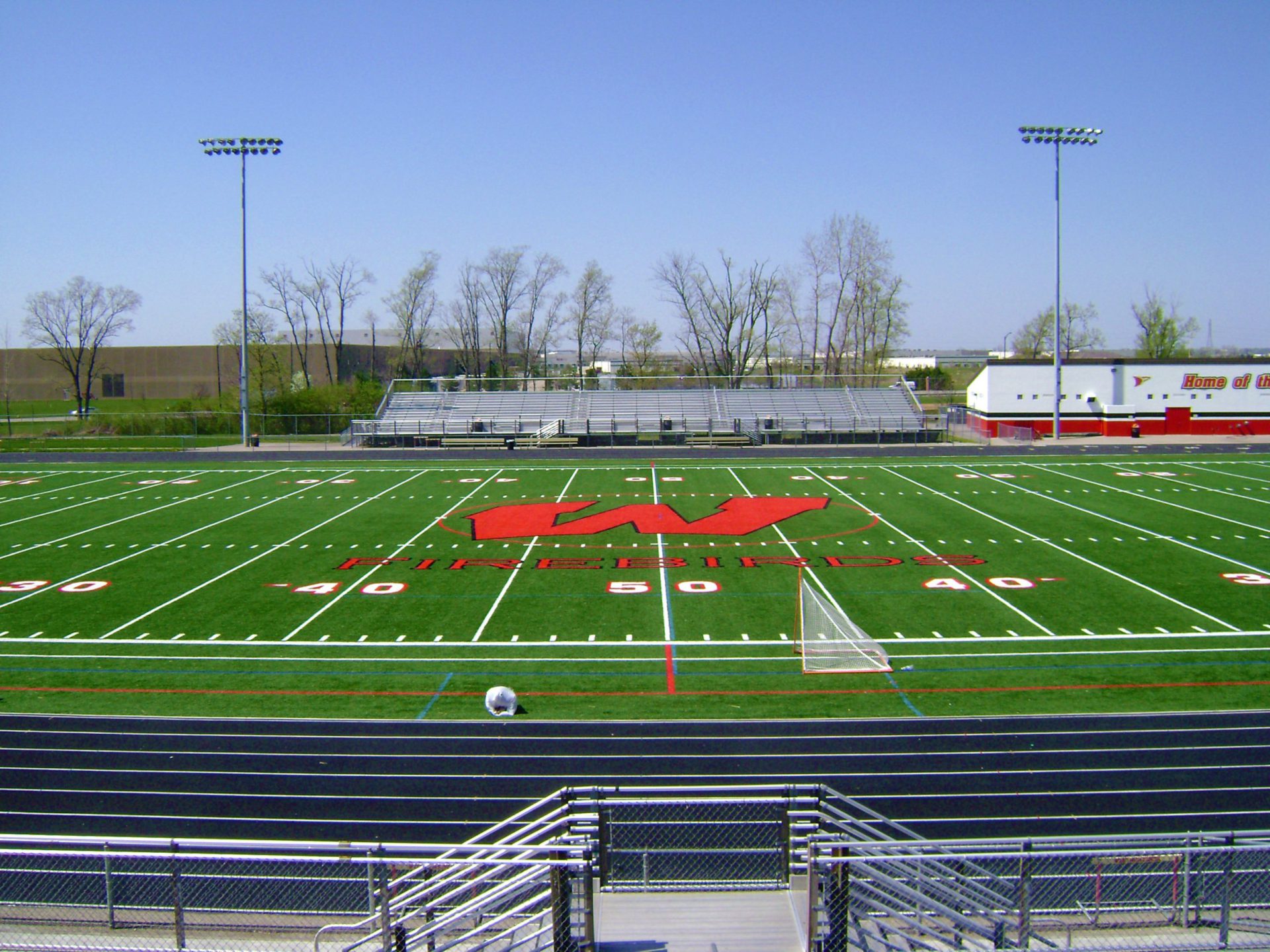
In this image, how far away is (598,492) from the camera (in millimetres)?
34219

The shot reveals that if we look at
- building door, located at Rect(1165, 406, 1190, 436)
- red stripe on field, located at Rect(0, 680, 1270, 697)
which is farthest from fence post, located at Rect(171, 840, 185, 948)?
building door, located at Rect(1165, 406, 1190, 436)

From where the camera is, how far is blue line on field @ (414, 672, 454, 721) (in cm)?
1476

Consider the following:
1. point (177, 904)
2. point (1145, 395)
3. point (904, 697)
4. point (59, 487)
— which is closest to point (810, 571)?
point (904, 697)

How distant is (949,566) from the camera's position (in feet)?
77.3

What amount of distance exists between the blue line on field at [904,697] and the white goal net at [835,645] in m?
0.38

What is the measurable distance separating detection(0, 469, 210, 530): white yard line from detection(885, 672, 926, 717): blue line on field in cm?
2628

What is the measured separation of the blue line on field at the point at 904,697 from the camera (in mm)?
14758

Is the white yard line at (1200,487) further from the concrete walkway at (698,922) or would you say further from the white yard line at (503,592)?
the concrete walkway at (698,922)

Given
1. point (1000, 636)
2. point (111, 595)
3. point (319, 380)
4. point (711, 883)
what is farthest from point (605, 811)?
point (319, 380)

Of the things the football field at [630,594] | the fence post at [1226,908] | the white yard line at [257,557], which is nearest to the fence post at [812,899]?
the fence post at [1226,908]

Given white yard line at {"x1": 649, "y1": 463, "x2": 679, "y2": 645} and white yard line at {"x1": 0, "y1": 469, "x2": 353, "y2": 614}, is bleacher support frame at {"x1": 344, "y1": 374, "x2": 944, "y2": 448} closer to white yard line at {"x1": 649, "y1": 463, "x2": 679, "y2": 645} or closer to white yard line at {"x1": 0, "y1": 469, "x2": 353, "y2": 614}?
white yard line at {"x1": 0, "y1": 469, "x2": 353, "y2": 614}

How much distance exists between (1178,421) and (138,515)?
167 feet

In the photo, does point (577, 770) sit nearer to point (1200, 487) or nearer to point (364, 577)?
point (364, 577)

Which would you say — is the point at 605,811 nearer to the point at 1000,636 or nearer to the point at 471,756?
the point at 471,756
